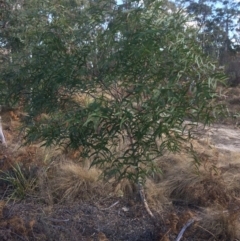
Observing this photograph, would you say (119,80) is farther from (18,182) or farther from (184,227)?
(18,182)

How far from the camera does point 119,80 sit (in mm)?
4426

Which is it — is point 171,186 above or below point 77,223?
above

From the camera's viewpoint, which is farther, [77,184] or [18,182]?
[18,182]

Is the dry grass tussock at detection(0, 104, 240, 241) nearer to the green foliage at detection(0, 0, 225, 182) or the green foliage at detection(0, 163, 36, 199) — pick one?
the green foliage at detection(0, 163, 36, 199)

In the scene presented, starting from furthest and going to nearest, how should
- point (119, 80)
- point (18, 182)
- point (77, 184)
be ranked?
1. point (18, 182)
2. point (77, 184)
3. point (119, 80)

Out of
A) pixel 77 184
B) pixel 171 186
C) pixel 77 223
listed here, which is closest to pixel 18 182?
pixel 77 184

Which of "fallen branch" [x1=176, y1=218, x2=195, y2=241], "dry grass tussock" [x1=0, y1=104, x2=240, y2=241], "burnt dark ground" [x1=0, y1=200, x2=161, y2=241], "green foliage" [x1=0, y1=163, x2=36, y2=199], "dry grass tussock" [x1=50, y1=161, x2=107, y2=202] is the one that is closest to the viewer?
"fallen branch" [x1=176, y1=218, x2=195, y2=241]

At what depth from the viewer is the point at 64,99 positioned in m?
4.75

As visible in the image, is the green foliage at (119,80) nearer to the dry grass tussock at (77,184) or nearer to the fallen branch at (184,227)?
the fallen branch at (184,227)

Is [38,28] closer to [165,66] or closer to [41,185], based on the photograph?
[165,66]

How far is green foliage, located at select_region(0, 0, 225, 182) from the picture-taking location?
3.97 metres

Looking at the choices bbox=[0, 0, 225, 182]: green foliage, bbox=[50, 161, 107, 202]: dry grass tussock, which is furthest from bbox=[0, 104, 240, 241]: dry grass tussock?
bbox=[0, 0, 225, 182]: green foliage

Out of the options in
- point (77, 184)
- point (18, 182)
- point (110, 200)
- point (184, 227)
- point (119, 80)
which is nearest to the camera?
point (119, 80)

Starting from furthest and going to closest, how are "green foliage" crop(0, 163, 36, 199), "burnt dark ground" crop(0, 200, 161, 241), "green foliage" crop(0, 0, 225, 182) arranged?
"green foliage" crop(0, 163, 36, 199), "burnt dark ground" crop(0, 200, 161, 241), "green foliage" crop(0, 0, 225, 182)
